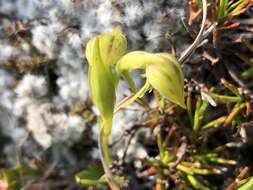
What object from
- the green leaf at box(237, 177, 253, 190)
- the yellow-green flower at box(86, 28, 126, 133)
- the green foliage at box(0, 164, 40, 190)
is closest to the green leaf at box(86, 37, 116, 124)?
the yellow-green flower at box(86, 28, 126, 133)

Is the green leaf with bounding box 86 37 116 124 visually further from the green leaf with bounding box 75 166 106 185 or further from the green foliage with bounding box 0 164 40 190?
the green foliage with bounding box 0 164 40 190

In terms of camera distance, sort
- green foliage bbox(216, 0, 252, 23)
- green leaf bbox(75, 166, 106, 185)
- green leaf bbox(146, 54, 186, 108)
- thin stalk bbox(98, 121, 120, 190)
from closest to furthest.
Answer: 1. green leaf bbox(146, 54, 186, 108)
2. thin stalk bbox(98, 121, 120, 190)
3. green foliage bbox(216, 0, 252, 23)
4. green leaf bbox(75, 166, 106, 185)

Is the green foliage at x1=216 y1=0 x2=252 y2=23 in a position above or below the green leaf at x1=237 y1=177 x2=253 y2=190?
above

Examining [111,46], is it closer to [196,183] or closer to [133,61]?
[133,61]

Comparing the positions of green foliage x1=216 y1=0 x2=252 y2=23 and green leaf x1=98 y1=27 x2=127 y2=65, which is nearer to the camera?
green leaf x1=98 y1=27 x2=127 y2=65

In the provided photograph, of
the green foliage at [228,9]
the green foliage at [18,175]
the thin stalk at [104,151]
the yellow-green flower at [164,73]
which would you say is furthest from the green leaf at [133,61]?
the green foliage at [18,175]

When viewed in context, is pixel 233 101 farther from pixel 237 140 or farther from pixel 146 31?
pixel 146 31

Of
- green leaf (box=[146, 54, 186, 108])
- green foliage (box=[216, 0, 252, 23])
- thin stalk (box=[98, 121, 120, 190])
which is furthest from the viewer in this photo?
green foliage (box=[216, 0, 252, 23])

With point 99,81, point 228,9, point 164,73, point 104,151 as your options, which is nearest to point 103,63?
point 99,81

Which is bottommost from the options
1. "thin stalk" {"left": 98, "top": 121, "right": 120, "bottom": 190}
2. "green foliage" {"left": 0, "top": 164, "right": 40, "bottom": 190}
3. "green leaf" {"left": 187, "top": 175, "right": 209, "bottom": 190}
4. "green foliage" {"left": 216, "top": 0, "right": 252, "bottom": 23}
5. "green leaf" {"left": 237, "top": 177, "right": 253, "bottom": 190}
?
"green leaf" {"left": 187, "top": 175, "right": 209, "bottom": 190}

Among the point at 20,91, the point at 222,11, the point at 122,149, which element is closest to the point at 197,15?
the point at 222,11
